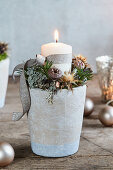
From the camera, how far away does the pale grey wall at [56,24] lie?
3400 mm

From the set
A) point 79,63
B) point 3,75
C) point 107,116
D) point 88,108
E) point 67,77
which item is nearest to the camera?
point 67,77

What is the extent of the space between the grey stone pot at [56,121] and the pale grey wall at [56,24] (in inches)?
72.0

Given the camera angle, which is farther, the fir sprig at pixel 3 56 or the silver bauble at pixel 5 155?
the fir sprig at pixel 3 56

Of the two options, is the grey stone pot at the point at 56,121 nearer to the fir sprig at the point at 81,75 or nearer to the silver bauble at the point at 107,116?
the fir sprig at the point at 81,75

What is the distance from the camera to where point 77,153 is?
184 centimetres

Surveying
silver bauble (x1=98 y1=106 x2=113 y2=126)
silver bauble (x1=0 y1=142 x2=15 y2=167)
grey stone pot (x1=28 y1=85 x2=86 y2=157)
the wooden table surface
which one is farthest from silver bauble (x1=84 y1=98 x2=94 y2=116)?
silver bauble (x1=0 y1=142 x2=15 y2=167)

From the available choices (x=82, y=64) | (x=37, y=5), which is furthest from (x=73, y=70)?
(x=37, y=5)

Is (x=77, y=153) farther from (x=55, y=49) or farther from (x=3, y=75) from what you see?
(x=3, y=75)

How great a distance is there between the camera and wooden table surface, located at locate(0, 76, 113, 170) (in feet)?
5.62

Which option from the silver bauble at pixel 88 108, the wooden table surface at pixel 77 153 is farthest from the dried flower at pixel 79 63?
the silver bauble at pixel 88 108

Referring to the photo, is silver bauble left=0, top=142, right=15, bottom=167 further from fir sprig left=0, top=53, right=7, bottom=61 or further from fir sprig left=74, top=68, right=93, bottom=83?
fir sprig left=0, top=53, right=7, bottom=61

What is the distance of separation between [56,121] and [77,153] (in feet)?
0.81

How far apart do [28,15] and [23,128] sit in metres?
1.53

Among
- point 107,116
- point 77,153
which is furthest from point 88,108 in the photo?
point 77,153
